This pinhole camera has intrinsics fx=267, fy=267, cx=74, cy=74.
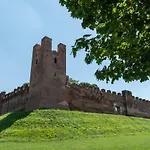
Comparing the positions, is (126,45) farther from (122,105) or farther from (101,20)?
(122,105)

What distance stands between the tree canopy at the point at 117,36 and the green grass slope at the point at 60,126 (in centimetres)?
1371

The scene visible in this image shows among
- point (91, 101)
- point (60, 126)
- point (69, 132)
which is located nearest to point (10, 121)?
point (60, 126)

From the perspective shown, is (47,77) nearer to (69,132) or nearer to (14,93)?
(14,93)

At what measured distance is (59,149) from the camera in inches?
578

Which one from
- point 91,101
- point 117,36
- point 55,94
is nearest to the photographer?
point 117,36

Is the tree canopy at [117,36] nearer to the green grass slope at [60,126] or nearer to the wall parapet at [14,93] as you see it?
the green grass slope at [60,126]

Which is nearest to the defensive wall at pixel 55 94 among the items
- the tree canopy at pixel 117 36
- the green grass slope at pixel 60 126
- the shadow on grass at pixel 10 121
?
the shadow on grass at pixel 10 121

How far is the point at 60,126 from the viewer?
74.2 ft

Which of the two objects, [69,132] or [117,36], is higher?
[117,36]

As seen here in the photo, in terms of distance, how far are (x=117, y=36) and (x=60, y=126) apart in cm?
1796

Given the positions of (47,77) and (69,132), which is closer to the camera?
(69,132)

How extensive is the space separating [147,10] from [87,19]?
1308 millimetres

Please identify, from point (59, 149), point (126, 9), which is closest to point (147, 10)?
point (126, 9)

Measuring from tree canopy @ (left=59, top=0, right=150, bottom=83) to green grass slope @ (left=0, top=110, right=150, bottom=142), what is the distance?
540 inches
